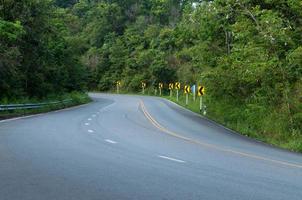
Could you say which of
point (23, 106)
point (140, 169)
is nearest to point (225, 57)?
point (23, 106)

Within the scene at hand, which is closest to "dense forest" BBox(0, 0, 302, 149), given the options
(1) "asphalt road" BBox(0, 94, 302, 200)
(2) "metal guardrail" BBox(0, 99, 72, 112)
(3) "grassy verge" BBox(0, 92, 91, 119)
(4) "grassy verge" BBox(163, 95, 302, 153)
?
(4) "grassy verge" BBox(163, 95, 302, 153)

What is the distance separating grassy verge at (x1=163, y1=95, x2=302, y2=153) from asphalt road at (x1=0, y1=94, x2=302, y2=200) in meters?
2.94

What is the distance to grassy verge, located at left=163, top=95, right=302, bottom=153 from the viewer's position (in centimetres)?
2275

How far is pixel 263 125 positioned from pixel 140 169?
50.0 ft

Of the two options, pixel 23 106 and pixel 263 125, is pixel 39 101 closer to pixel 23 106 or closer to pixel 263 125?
pixel 23 106

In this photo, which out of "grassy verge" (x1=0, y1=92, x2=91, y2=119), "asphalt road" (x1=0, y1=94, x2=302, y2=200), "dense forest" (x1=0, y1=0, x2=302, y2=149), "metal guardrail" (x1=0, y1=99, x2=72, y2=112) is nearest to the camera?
"asphalt road" (x1=0, y1=94, x2=302, y2=200)

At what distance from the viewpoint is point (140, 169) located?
12.6 meters

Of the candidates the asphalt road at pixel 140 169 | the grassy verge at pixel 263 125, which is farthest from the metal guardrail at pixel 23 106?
the asphalt road at pixel 140 169

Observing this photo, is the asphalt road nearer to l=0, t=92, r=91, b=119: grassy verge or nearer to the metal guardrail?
the metal guardrail

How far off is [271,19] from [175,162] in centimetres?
1411

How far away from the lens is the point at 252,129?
27328 millimetres

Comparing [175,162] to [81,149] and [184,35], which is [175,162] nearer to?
[81,149]

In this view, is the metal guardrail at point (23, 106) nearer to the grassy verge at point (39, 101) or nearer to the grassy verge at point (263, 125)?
the grassy verge at point (39, 101)

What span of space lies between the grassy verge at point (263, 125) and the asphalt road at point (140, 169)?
9.63 feet
